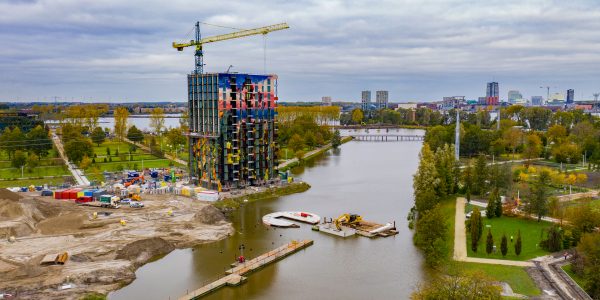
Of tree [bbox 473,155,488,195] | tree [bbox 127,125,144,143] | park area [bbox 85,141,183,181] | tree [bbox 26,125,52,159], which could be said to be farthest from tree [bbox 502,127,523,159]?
tree [bbox 26,125,52,159]

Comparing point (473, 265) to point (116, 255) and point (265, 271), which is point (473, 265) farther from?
point (116, 255)

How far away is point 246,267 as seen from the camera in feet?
93.4

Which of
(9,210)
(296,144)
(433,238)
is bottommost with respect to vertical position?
(433,238)

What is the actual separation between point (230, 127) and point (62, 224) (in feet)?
Answer: 59.3

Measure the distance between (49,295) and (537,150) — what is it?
64063mm

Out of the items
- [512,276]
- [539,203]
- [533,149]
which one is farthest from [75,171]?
[533,149]

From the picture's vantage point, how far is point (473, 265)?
2789 cm

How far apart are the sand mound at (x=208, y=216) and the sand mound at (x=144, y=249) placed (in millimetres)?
5405

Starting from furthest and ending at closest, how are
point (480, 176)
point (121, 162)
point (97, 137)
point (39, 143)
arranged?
point (97, 137) → point (39, 143) → point (121, 162) → point (480, 176)

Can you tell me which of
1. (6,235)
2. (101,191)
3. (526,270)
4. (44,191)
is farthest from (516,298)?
(44,191)

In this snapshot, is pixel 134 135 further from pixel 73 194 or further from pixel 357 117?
pixel 357 117

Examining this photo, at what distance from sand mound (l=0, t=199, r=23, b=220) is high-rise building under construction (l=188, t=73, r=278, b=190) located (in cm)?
1727

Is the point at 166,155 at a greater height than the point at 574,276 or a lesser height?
greater

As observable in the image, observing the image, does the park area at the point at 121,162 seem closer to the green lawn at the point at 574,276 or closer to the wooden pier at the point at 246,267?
the wooden pier at the point at 246,267
